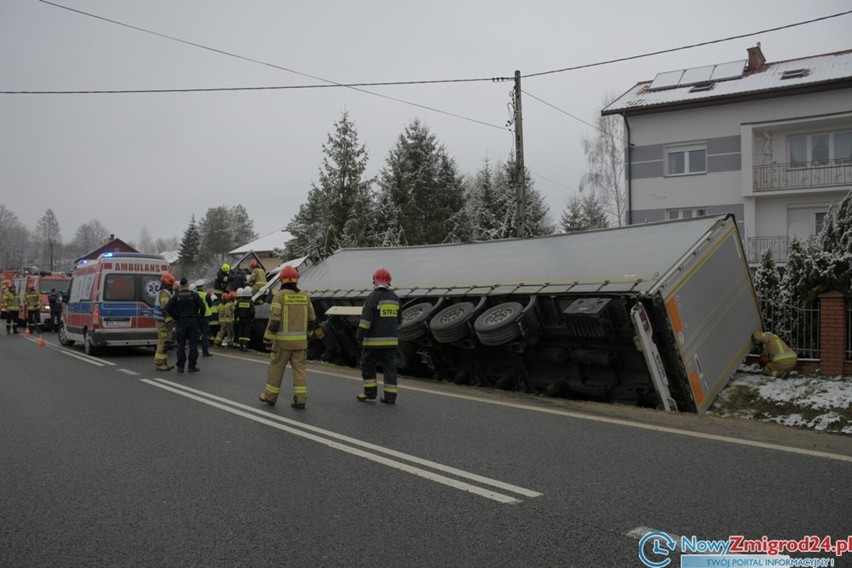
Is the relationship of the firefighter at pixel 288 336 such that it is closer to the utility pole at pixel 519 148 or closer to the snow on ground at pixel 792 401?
the snow on ground at pixel 792 401

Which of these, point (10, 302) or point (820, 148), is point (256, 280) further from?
point (820, 148)

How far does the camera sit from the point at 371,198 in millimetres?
39562

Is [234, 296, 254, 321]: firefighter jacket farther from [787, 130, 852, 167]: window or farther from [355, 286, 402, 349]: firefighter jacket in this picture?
[787, 130, 852, 167]: window

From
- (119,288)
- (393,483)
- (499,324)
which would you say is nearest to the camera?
(393,483)

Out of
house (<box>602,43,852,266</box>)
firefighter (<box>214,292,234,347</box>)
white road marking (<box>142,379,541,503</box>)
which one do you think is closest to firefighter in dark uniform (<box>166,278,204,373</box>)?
white road marking (<box>142,379,541,503</box>)

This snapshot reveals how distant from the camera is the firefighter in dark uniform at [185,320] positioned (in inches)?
450

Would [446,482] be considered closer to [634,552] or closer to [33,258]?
[634,552]

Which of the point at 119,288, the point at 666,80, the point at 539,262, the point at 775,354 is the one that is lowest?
the point at 775,354

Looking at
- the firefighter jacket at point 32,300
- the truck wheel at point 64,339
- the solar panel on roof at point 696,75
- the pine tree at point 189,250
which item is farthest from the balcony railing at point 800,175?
the pine tree at point 189,250

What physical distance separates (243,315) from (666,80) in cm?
2097

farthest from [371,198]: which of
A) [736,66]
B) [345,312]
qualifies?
[345,312]

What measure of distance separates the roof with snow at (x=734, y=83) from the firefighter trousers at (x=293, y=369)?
813 inches

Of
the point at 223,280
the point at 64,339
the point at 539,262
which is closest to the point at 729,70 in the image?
the point at 539,262

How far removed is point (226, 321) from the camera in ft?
52.9
